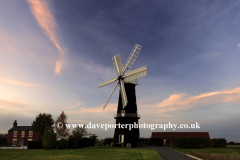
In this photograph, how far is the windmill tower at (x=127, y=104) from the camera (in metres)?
34.4

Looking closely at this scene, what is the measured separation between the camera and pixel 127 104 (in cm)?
3591

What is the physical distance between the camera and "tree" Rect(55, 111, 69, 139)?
40291mm

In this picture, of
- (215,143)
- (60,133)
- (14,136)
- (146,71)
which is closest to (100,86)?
(146,71)

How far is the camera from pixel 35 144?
3244 centimetres

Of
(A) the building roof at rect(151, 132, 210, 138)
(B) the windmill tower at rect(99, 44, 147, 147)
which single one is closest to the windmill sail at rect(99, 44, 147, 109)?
(B) the windmill tower at rect(99, 44, 147, 147)

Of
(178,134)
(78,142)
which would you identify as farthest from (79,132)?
(178,134)

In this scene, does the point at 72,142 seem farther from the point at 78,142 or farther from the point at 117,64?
the point at 117,64

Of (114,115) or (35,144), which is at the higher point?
(114,115)

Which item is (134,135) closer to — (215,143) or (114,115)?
(114,115)

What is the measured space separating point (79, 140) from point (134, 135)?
10.2 meters

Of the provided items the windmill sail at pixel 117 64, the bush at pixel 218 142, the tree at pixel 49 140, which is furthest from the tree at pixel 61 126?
the bush at pixel 218 142

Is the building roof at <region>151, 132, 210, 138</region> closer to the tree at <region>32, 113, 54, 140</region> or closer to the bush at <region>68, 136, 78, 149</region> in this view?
the bush at <region>68, 136, 78, 149</region>

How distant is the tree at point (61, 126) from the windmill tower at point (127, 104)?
35.6ft

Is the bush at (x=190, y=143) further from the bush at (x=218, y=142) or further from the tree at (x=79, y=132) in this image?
the tree at (x=79, y=132)
